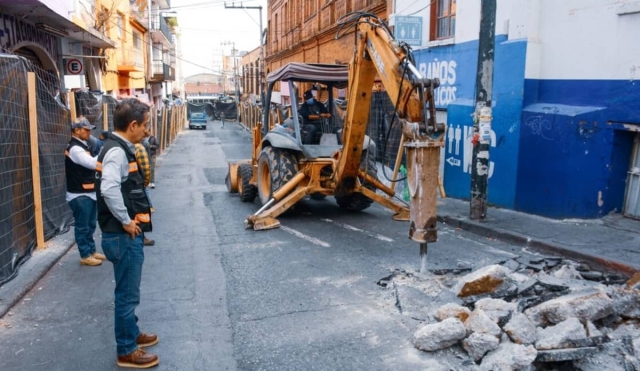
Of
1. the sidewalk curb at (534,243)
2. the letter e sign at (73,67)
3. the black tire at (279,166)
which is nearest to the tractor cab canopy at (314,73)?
the black tire at (279,166)

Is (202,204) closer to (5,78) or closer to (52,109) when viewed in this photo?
(52,109)

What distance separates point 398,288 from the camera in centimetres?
532

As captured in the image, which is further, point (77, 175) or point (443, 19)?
point (443, 19)

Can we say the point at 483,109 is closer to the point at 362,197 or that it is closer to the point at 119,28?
the point at 362,197

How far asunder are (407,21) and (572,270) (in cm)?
783

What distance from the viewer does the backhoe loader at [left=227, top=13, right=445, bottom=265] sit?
5.32m

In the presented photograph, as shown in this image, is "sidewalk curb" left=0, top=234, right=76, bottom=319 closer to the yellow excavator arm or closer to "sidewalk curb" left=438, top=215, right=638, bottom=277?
the yellow excavator arm

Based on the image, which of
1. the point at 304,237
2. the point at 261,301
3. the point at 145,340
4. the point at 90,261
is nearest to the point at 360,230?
the point at 304,237

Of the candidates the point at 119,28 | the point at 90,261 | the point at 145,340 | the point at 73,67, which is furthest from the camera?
the point at 119,28

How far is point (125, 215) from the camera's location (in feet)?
12.3

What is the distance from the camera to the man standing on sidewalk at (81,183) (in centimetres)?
614

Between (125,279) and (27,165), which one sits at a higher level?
(27,165)

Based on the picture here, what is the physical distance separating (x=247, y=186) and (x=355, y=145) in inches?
143

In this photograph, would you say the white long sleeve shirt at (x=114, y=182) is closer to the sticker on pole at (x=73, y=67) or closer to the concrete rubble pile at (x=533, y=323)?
the concrete rubble pile at (x=533, y=323)
